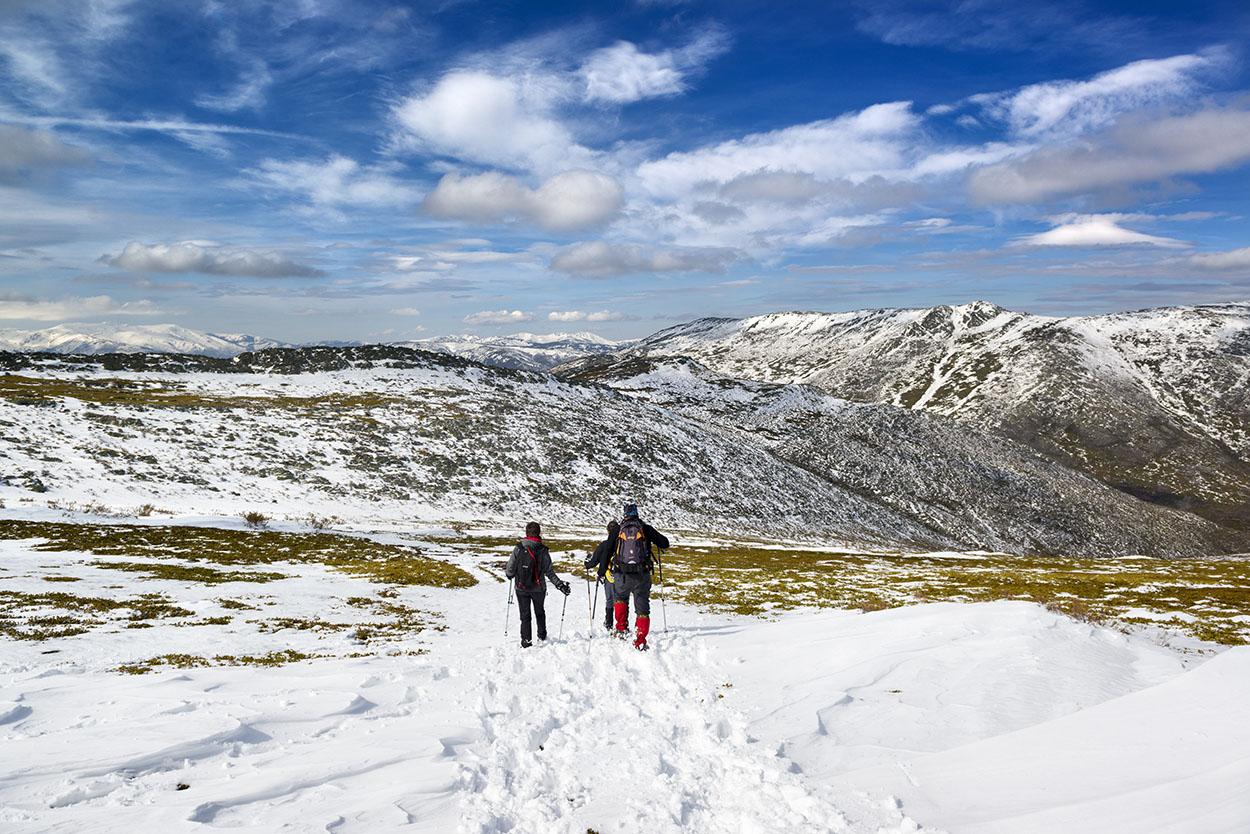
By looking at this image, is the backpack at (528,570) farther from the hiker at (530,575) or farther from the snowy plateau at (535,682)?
the snowy plateau at (535,682)

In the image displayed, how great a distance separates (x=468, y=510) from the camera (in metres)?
60.5

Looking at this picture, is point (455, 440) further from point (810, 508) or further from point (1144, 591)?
point (1144, 591)

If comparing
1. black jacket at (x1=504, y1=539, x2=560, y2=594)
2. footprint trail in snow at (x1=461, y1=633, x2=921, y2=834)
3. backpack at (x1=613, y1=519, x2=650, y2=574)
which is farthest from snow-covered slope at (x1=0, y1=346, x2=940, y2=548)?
footprint trail in snow at (x1=461, y1=633, x2=921, y2=834)

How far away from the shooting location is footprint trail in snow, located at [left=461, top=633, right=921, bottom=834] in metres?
6.44

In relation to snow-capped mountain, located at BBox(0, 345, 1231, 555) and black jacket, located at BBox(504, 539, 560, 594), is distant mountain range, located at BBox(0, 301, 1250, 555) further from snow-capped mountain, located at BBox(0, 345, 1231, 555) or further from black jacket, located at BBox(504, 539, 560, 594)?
black jacket, located at BBox(504, 539, 560, 594)

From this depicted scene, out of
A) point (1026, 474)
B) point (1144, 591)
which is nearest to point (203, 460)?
point (1144, 591)

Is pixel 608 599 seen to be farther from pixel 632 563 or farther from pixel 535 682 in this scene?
pixel 535 682

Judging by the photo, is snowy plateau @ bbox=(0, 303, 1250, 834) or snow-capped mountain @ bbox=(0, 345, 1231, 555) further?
snow-capped mountain @ bbox=(0, 345, 1231, 555)

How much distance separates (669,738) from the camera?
8.87 metres

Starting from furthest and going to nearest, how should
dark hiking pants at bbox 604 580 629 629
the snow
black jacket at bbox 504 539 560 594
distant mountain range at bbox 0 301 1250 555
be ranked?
distant mountain range at bbox 0 301 1250 555 → dark hiking pants at bbox 604 580 629 629 → black jacket at bbox 504 539 560 594 → the snow

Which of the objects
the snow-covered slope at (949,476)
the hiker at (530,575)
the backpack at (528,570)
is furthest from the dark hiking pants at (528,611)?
the snow-covered slope at (949,476)

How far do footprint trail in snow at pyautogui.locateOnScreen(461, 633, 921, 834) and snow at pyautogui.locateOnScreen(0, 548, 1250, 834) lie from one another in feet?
0.12

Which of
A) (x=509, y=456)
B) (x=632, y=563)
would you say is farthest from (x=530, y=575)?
(x=509, y=456)

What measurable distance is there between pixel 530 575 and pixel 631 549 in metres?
2.50
